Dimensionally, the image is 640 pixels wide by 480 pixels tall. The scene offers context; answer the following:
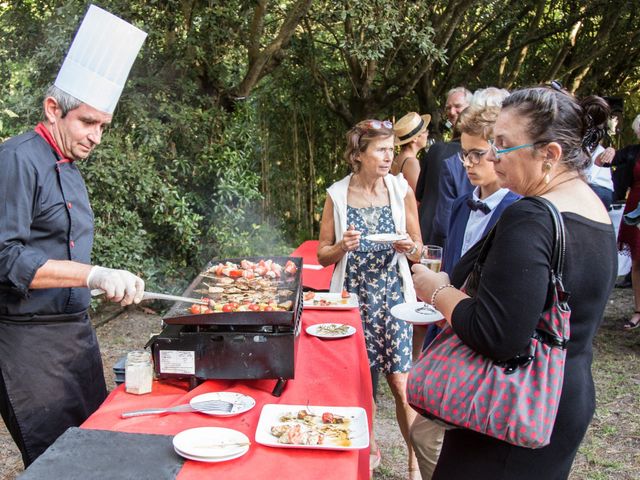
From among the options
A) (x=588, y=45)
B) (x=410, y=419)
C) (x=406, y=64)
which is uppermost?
(x=588, y=45)

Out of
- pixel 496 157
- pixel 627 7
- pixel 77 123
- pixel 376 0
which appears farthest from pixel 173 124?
pixel 627 7

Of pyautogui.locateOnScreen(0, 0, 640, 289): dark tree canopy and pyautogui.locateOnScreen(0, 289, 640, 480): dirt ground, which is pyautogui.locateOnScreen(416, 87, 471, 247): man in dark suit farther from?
pyautogui.locateOnScreen(0, 0, 640, 289): dark tree canopy

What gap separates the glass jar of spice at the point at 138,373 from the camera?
2.19m

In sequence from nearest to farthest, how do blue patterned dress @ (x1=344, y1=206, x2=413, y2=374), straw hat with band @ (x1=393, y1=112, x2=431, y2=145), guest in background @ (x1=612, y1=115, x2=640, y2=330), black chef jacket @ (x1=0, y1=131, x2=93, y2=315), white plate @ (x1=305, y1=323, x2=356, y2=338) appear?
black chef jacket @ (x1=0, y1=131, x2=93, y2=315) < white plate @ (x1=305, y1=323, x2=356, y2=338) < blue patterned dress @ (x1=344, y1=206, x2=413, y2=374) < straw hat with band @ (x1=393, y1=112, x2=431, y2=145) < guest in background @ (x1=612, y1=115, x2=640, y2=330)

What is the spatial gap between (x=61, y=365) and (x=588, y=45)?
10.9 meters

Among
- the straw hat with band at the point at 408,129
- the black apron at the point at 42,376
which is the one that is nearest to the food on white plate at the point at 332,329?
the black apron at the point at 42,376

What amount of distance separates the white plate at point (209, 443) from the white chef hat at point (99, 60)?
4.49ft

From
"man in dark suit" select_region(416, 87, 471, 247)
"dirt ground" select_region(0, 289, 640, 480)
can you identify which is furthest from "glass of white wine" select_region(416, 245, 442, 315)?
"man in dark suit" select_region(416, 87, 471, 247)

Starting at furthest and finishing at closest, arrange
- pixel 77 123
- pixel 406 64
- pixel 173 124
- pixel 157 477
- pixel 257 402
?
pixel 406 64 → pixel 173 124 → pixel 77 123 → pixel 257 402 → pixel 157 477

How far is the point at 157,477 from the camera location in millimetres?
1617

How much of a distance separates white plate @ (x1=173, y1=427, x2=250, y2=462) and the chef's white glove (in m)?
0.55

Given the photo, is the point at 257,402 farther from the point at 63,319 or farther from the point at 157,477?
the point at 63,319

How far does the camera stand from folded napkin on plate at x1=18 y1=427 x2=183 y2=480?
1.62 meters

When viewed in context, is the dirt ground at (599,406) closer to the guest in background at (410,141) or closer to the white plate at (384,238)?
the white plate at (384,238)
